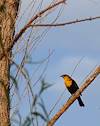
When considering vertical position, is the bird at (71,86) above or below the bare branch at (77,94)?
below

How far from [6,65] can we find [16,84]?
3.63 feet

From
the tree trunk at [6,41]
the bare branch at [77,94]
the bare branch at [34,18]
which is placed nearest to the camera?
the bare branch at [77,94]

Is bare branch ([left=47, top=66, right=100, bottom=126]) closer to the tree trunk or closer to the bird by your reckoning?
the tree trunk

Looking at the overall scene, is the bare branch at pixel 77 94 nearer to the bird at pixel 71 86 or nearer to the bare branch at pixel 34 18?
the bare branch at pixel 34 18

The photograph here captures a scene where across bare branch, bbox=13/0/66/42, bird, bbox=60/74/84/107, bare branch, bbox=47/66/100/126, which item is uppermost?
bare branch, bbox=13/0/66/42

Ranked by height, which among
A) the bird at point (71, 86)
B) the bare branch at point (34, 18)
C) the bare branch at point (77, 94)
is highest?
the bare branch at point (34, 18)

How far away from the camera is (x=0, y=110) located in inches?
113

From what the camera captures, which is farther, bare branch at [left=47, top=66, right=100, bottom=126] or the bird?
the bird

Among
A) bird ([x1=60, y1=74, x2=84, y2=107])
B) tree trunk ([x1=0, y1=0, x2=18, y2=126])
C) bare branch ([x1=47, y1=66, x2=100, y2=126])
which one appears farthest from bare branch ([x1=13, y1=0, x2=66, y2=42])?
bird ([x1=60, y1=74, x2=84, y2=107])

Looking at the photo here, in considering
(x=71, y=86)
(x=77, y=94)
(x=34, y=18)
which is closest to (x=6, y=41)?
(x=34, y=18)

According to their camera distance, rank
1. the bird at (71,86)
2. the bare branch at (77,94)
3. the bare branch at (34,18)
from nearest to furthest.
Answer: the bare branch at (77,94) → the bare branch at (34,18) → the bird at (71,86)

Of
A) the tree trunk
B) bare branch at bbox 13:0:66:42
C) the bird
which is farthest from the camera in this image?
the bird

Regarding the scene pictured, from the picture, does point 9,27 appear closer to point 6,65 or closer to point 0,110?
point 6,65

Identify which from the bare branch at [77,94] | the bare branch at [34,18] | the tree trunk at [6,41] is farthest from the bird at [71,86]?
the bare branch at [77,94]
